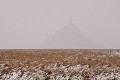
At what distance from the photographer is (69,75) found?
21.4m

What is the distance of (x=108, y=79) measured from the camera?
20.2 meters

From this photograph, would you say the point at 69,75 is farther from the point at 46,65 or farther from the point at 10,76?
the point at 10,76

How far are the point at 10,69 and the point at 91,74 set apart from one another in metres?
8.07

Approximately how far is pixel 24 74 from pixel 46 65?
2.79 meters

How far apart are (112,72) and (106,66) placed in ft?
6.36

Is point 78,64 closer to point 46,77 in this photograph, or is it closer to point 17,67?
point 46,77

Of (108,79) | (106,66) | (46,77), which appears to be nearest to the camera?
(108,79)

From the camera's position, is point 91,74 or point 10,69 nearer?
point 91,74

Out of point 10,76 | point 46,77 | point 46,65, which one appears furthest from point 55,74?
point 10,76

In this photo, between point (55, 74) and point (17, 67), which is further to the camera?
point (17, 67)

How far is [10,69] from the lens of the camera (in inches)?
936

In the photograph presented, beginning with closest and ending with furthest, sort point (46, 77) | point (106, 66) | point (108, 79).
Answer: point (108, 79)
point (46, 77)
point (106, 66)

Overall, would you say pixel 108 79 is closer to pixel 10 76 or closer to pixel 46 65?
pixel 46 65

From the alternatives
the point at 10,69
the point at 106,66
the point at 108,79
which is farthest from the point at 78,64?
the point at 10,69
